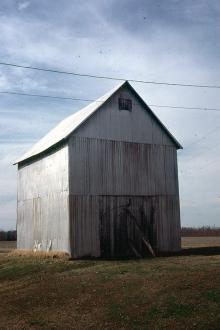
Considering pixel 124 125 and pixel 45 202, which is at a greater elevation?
pixel 124 125

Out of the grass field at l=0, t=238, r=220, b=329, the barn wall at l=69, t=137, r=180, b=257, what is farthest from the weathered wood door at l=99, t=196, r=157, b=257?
the grass field at l=0, t=238, r=220, b=329

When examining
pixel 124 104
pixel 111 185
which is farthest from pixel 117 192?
pixel 124 104

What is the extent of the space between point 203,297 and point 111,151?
13.8 m

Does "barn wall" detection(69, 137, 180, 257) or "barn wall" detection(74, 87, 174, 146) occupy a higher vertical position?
"barn wall" detection(74, 87, 174, 146)

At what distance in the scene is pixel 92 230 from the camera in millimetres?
25812

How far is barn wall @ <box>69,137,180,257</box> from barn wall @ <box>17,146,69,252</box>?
0.68 m

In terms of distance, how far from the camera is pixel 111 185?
26906 mm

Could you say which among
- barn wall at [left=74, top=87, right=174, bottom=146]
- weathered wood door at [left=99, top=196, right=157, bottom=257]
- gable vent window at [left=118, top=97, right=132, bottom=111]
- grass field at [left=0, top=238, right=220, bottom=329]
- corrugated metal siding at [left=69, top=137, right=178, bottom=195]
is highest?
gable vent window at [left=118, top=97, right=132, bottom=111]

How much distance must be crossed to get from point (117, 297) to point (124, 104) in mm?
14460

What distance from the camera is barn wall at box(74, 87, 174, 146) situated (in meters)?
27.0

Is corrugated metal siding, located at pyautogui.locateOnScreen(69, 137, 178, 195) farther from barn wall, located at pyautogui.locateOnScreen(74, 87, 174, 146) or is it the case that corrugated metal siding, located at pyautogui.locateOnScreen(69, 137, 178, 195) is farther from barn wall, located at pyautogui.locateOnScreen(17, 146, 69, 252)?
barn wall, located at pyautogui.locateOnScreen(17, 146, 69, 252)

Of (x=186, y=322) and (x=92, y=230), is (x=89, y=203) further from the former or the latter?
(x=186, y=322)

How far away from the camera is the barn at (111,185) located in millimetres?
25828

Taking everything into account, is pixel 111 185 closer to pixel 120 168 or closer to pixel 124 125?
pixel 120 168
